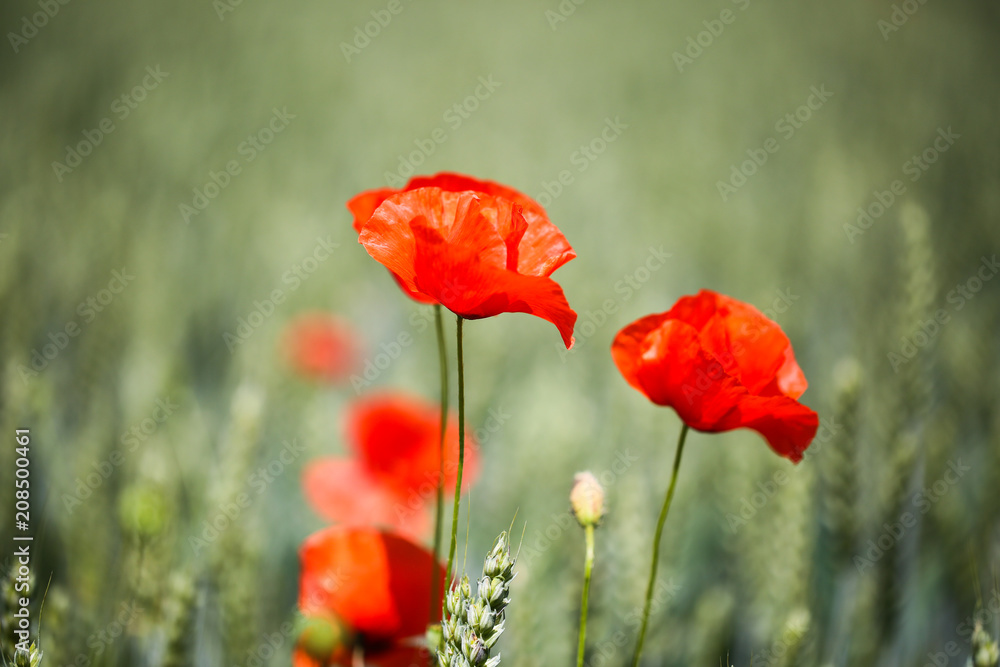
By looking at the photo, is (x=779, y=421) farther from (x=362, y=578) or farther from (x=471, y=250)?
(x=362, y=578)

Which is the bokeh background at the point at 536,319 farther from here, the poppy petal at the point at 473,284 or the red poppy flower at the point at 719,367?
the poppy petal at the point at 473,284

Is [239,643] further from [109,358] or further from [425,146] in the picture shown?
[425,146]

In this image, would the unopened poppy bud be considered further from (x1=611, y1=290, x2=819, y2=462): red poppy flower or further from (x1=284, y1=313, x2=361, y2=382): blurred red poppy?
(x1=284, y1=313, x2=361, y2=382): blurred red poppy

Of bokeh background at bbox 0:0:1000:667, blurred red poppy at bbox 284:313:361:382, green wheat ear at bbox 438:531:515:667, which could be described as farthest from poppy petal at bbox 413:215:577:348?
blurred red poppy at bbox 284:313:361:382

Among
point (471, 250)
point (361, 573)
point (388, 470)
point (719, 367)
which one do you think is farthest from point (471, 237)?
point (388, 470)

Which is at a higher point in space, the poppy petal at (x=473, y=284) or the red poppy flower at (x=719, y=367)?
the red poppy flower at (x=719, y=367)

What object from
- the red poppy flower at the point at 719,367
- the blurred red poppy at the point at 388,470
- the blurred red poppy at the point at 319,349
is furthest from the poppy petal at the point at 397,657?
the blurred red poppy at the point at 319,349
